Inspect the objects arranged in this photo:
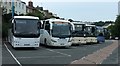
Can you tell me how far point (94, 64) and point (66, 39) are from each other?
17572 mm

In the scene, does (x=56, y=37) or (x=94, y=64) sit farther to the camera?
(x=56, y=37)

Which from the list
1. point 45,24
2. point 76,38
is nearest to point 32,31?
point 45,24

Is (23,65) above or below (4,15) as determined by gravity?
below

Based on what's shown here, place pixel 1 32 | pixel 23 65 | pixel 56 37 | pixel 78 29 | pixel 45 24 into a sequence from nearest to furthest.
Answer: pixel 23 65
pixel 56 37
pixel 45 24
pixel 78 29
pixel 1 32

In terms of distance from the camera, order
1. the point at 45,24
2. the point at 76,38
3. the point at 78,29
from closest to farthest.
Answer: the point at 45,24
the point at 76,38
the point at 78,29

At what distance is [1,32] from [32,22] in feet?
77.2

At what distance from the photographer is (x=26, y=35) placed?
3145cm

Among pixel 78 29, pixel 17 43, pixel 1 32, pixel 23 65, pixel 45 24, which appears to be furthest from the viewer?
pixel 1 32

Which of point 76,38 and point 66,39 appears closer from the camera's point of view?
point 66,39

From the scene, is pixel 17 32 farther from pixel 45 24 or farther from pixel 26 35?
pixel 45 24

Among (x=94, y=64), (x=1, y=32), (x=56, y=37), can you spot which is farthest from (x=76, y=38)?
(x=94, y=64)

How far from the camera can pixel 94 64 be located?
58.0 ft

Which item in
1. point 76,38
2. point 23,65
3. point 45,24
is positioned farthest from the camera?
point 76,38

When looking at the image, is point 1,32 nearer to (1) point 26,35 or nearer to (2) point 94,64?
(1) point 26,35
